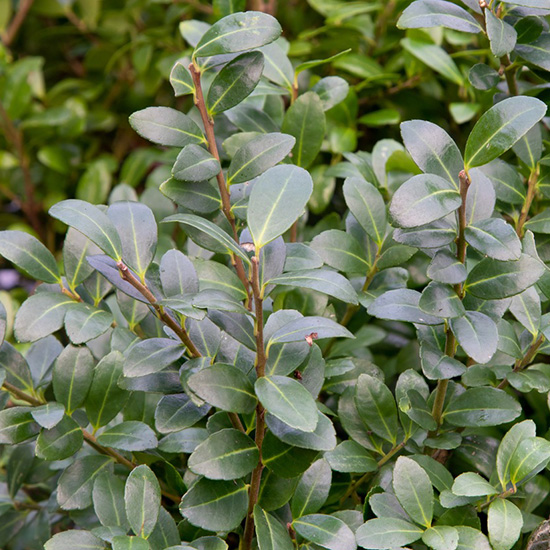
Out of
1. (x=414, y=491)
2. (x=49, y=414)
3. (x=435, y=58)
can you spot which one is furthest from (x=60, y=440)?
(x=435, y=58)

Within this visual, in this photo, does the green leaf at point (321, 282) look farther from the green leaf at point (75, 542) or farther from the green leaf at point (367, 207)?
the green leaf at point (75, 542)

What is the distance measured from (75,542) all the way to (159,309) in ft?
0.79

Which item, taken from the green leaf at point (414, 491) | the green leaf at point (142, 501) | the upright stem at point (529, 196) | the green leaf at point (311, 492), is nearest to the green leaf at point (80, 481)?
the green leaf at point (142, 501)

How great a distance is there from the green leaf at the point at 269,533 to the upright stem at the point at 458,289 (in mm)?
210

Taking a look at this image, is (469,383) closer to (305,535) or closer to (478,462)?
(478,462)

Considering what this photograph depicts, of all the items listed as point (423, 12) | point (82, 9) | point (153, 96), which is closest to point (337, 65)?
point (423, 12)

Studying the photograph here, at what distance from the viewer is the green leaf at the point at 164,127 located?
2.42ft

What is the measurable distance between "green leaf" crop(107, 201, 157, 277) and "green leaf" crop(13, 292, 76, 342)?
87 millimetres

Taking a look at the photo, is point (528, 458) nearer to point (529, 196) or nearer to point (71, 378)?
point (529, 196)

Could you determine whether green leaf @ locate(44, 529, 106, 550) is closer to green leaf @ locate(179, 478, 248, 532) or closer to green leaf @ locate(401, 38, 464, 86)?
green leaf @ locate(179, 478, 248, 532)

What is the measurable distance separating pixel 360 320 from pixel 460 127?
0.53 m

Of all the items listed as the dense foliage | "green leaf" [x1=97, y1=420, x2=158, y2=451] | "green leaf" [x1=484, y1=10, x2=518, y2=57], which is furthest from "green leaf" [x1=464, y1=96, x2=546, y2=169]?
"green leaf" [x1=97, y1=420, x2=158, y2=451]

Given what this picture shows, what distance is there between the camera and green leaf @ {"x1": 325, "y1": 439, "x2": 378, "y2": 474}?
0.74m

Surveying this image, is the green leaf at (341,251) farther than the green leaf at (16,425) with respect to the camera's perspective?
Yes
